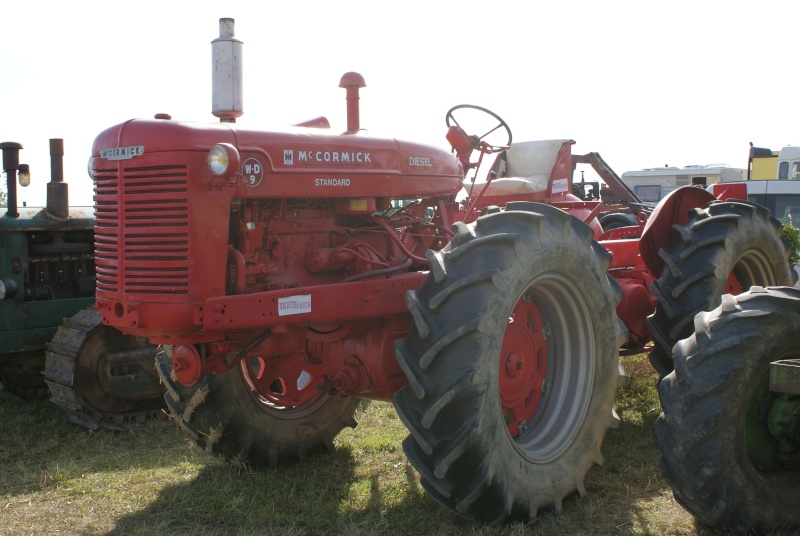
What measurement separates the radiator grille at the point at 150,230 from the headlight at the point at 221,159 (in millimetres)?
141

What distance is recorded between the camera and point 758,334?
149 inches

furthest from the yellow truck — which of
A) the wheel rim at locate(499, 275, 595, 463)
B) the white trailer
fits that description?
the wheel rim at locate(499, 275, 595, 463)

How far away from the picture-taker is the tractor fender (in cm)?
592

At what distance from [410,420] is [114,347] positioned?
3568 mm

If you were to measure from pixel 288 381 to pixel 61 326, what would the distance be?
95.4 inches

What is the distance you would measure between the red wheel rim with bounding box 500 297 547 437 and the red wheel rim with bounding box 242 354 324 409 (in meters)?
1.18

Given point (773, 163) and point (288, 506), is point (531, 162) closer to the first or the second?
point (288, 506)

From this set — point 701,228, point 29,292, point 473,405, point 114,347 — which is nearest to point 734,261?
point 701,228

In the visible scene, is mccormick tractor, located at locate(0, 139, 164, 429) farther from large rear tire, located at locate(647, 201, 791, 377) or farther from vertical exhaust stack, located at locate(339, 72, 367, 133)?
large rear tire, located at locate(647, 201, 791, 377)

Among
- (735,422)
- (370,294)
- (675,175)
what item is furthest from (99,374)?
(675,175)

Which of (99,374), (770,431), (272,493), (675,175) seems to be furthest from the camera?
(675,175)

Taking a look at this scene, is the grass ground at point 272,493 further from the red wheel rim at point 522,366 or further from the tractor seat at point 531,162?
the tractor seat at point 531,162

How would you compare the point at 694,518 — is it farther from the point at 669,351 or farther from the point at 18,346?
the point at 18,346

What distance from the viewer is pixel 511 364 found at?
4453mm
